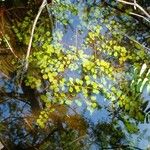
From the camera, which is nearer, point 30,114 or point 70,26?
point 30,114

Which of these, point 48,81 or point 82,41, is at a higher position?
point 82,41

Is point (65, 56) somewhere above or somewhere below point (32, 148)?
above

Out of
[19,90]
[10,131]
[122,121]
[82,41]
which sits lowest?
[122,121]

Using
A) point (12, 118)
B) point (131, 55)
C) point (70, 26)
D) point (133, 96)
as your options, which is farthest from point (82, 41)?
point (12, 118)

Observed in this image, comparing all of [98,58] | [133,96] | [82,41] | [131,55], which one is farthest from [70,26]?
[133,96]

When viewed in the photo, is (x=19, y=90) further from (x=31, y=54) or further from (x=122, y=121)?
(x=122, y=121)

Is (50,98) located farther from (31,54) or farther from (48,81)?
(31,54)
